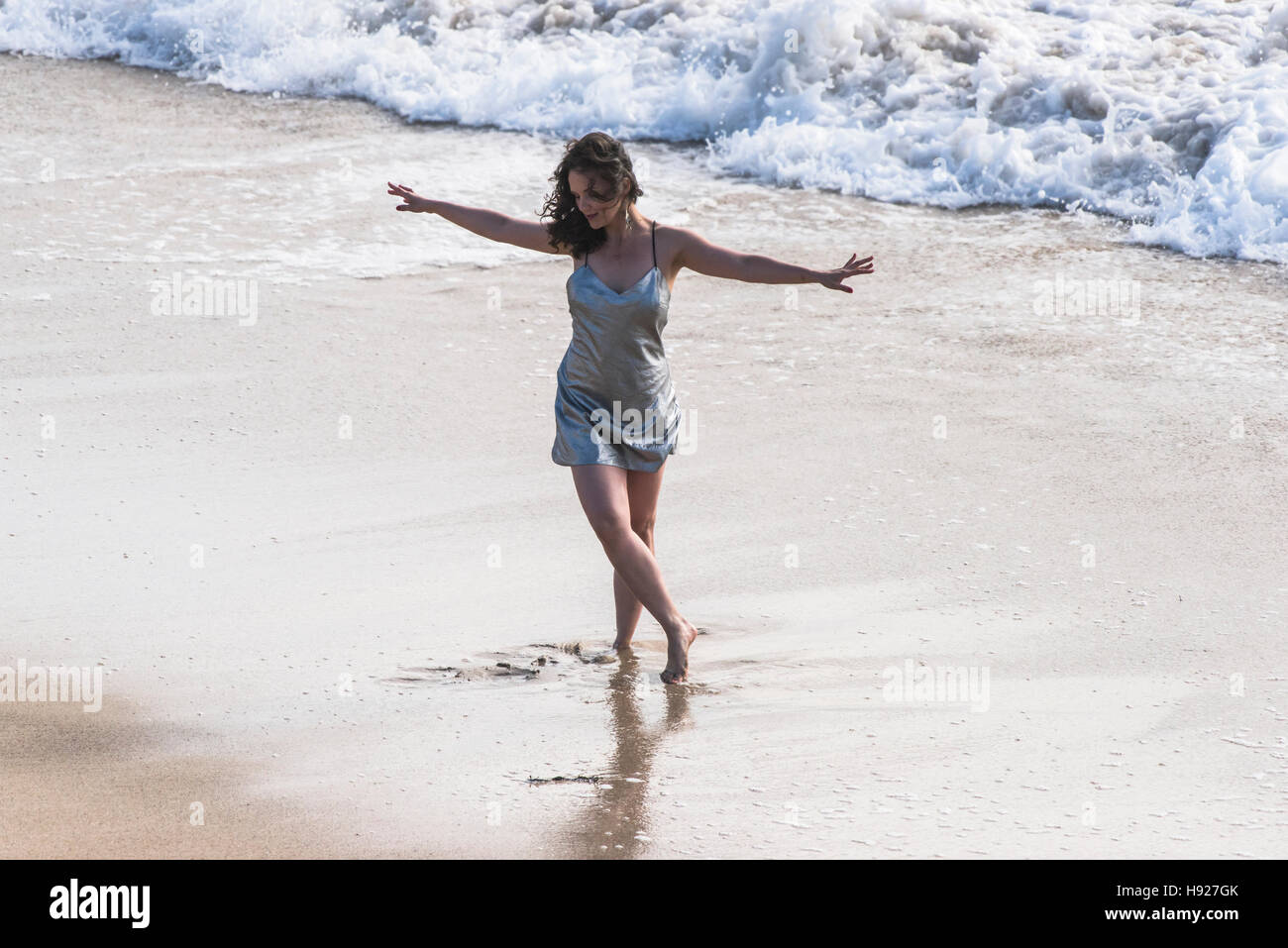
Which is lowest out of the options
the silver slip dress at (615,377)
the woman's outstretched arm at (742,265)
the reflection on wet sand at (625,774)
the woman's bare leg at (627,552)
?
the reflection on wet sand at (625,774)

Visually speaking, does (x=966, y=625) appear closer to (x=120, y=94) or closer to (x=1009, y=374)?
(x=1009, y=374)

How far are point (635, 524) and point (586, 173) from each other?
1.17 meters

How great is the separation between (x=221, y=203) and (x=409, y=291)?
2145 millimetres

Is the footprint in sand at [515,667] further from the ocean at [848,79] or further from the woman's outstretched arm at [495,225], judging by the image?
the ocean at [848,79]

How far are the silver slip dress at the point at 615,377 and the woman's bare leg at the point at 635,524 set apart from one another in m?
0.09

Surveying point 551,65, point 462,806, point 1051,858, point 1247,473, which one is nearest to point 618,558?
point 462,806

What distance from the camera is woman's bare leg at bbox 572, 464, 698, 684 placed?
426 cm

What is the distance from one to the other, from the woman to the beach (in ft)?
1.67

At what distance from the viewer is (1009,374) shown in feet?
23.5

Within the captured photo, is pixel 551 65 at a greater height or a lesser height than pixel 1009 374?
greater

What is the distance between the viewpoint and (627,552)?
4270mm

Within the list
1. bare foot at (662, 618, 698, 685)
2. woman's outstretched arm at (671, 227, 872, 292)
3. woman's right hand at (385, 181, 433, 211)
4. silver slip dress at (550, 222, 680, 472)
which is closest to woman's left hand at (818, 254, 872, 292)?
woman's outstretched arm at (671, 227, 872, 292)

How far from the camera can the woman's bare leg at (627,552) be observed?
426cm

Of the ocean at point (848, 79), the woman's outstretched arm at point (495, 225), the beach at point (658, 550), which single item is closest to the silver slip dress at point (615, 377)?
the woman's outstretched arm at point (495, 225)
